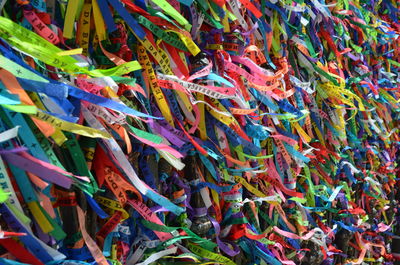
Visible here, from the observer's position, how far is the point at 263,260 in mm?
1147

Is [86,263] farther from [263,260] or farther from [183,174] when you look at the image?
[263,260]

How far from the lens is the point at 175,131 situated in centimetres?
87

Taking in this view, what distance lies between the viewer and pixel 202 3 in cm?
93

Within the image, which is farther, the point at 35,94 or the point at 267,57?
the point at 267,57

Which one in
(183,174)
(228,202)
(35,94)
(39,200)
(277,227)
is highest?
(35,94)

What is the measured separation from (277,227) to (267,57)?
15.2 inches

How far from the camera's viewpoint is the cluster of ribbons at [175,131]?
609 millimetres

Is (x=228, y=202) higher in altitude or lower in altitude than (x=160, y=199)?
lower

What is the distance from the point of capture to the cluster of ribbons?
61 centimetres

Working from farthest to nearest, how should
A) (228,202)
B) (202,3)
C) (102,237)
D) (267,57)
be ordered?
(267,57), (228,202), (202,3), (102,237)

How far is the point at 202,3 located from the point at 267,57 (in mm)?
288

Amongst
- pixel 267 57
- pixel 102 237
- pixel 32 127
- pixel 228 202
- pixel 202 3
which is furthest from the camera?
pixel 267 57

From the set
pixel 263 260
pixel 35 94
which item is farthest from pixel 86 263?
pixel 263 260

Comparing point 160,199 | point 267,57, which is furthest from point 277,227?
point 160,199
